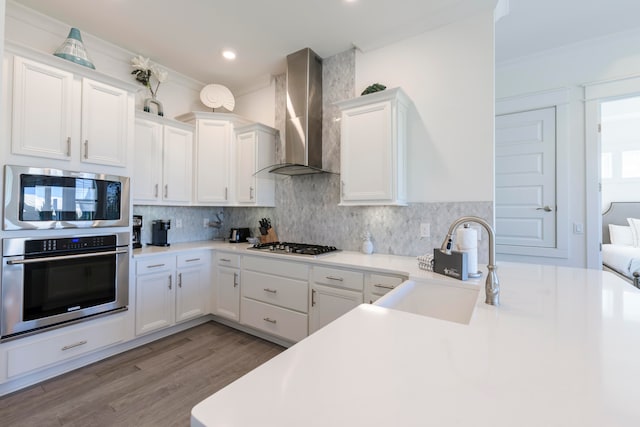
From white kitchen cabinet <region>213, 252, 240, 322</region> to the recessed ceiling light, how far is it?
2205mm

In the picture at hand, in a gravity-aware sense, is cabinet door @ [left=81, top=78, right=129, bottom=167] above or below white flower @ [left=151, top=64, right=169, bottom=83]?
below

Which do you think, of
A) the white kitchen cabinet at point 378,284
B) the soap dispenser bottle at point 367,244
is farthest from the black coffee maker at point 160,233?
the white kitchen cabinet at point 378,284

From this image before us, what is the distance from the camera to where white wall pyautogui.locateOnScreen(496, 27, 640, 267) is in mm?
2682

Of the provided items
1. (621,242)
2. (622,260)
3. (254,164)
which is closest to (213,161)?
(254,164)

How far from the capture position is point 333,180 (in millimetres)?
3018

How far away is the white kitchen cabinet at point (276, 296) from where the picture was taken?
96.8 inches

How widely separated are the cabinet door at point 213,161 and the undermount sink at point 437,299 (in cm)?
250

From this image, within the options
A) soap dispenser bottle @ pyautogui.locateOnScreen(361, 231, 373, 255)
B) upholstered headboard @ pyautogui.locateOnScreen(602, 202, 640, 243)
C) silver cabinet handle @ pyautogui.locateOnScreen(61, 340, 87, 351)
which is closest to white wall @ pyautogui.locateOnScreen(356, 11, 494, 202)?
soap dispenser bottle @ pyautogui.locateOnScreen(361, 231, 373, 255)

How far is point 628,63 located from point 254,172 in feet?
12.9

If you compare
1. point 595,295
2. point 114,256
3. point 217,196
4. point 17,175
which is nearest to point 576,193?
point 595,295

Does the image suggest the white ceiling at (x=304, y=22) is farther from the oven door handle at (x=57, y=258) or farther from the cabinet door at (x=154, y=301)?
the cabinet door at (x=154, y=301)

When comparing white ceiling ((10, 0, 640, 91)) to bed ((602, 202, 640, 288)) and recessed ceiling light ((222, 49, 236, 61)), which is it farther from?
bed ((602, 202, 640, 288))

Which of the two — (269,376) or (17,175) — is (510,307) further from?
(17,175)

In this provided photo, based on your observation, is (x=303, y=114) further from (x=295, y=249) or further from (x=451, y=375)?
(x=451, y=375)
